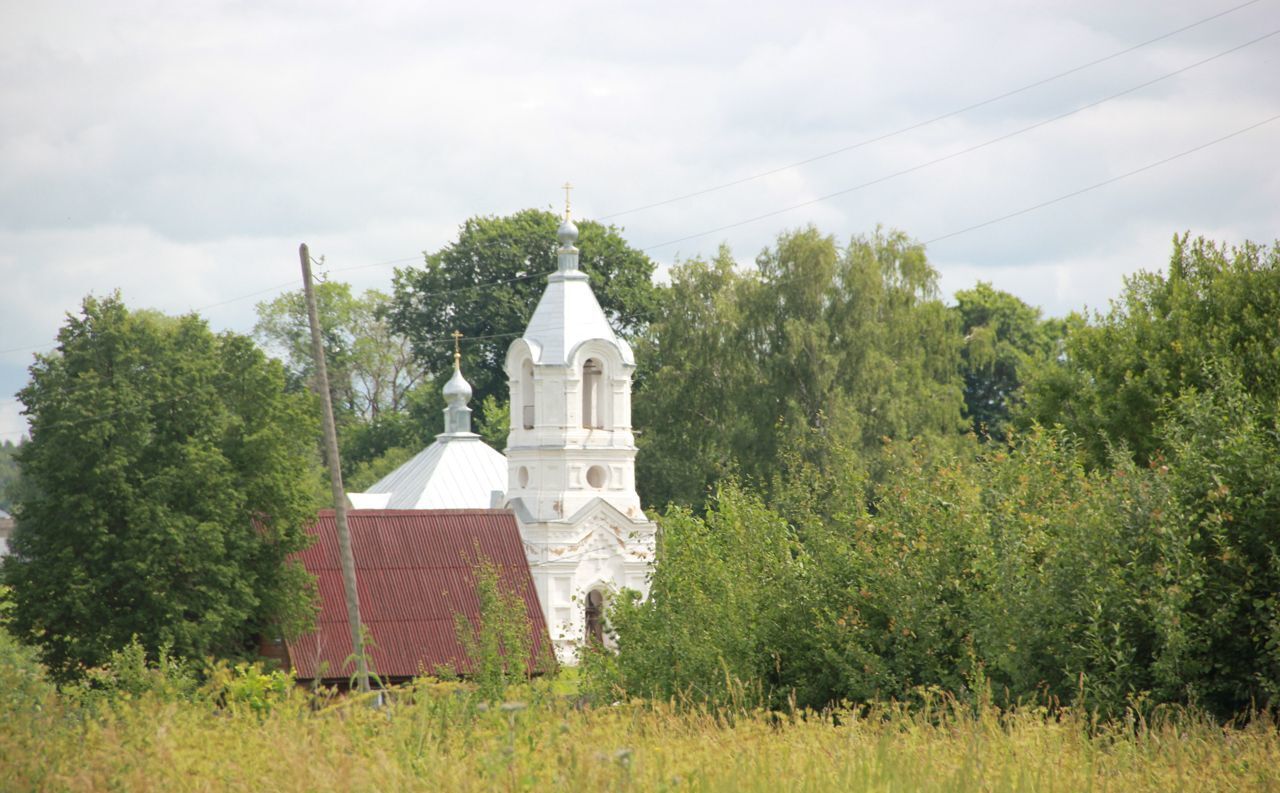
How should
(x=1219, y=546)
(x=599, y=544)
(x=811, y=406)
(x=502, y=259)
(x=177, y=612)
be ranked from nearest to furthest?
(x=1219, y=546)
(x=177, y=612)
(x=599, y=544)
(x=811, y=406)
(x=502, y=259)

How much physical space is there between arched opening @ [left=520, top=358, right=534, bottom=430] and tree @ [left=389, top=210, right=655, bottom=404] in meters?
18.7

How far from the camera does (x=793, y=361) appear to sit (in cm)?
4772

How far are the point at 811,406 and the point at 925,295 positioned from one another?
21.5 ft

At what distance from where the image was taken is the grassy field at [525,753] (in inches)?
246

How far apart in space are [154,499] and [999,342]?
4689 centimetres

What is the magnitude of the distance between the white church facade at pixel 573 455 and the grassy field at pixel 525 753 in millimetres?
34715

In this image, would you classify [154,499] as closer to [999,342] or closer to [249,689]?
[249,689]

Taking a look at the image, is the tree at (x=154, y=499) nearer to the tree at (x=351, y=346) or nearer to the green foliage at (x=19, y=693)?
the green foliage at (x=19, y=693)

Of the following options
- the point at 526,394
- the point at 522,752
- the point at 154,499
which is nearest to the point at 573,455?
the point at 526,394

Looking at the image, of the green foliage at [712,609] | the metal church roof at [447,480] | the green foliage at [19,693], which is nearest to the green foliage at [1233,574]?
the green foliage at [712,609]

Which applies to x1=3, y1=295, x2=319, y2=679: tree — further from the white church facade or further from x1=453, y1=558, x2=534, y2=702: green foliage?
the white church facade

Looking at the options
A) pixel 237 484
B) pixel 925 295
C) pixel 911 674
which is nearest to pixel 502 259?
pixel 925 295

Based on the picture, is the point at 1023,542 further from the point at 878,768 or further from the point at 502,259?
the point at 502,259

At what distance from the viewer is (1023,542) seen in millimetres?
13125
